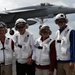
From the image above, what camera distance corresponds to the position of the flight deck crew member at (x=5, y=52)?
562 centimetres

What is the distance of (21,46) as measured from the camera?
5602 millimetres

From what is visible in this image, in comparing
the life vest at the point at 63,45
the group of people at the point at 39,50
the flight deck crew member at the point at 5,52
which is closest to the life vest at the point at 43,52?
the group of people at the point at 39,50

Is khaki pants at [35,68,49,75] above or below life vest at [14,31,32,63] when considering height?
below

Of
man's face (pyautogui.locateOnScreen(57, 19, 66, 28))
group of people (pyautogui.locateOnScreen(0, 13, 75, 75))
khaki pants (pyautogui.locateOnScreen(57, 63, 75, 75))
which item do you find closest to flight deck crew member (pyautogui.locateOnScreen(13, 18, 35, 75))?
group of people (pyautogui.locateOnScreen(0, 13, 75, 75))

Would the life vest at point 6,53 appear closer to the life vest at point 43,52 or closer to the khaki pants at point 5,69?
the khaki pants at point 5,69

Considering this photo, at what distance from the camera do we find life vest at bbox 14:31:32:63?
5.59 m

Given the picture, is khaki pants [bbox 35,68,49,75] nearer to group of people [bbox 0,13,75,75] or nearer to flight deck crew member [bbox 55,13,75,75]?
group of people [bbox 0,13,75,75]

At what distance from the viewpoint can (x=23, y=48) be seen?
18.3 feet

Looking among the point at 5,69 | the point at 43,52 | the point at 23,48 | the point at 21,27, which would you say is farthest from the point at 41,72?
the point at 21,27

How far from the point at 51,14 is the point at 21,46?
24485mm

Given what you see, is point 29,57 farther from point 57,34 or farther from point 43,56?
point 57,34

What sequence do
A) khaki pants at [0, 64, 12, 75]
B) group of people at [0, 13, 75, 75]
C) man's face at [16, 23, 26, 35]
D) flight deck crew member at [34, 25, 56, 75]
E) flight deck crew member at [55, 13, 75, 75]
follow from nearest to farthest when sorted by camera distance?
flight deck crew member at [55, 13, 75, 75] → group of people at [0, 13, 75, 75] → flight deck crew member at [34, 25, 56, 75] → man's face at [16, 23, 26, 35] → khaki pants at [0, 64, 12, 75]

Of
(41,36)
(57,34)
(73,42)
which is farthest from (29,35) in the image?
(73,42)

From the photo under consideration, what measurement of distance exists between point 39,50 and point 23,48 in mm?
360
